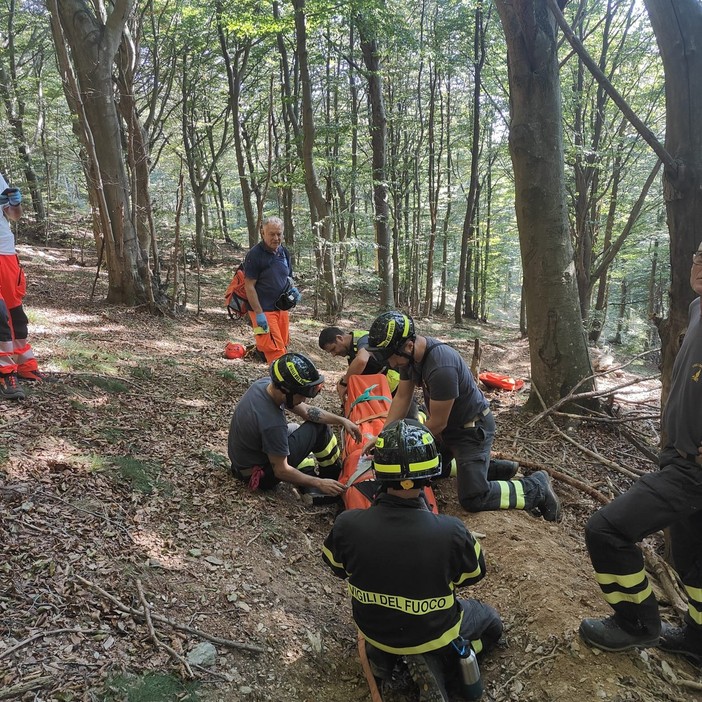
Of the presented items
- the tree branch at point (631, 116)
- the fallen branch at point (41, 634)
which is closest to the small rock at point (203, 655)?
the fallen branch at point (41, 634)

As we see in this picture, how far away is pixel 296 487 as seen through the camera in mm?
5055

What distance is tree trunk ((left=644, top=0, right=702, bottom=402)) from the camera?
3305mm

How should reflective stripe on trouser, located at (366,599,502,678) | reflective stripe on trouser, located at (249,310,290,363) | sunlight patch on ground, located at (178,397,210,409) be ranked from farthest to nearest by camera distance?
1. reflective stripe on trouser, located at (249,310,290,363)
2. sunlight patch on ground, located at (178,397,210,409)
3. reflective stripe on trouser, located at (366,599,502,678)

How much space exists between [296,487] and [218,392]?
8.24ft

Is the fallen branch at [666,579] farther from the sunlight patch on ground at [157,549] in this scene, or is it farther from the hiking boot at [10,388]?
the hiking boot at [10,388]

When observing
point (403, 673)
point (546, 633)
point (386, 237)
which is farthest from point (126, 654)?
point (386, 237)

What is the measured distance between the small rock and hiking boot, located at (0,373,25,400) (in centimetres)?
348

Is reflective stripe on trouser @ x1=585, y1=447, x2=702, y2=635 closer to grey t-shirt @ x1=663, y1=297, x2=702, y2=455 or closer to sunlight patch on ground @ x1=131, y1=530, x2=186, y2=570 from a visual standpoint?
grey t-shirt @ x1=663, y1=297, x2=702, y2=455

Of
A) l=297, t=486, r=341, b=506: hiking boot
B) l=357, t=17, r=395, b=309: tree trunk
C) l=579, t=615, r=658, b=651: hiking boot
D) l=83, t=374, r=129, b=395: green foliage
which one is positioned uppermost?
l=357, t=17, r=395, b=309: tree trunk

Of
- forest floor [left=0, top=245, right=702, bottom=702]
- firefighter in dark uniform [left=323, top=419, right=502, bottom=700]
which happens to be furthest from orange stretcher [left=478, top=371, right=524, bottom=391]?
firefighter in dark uniform [left=323, top=419, right=502, bottom=700]

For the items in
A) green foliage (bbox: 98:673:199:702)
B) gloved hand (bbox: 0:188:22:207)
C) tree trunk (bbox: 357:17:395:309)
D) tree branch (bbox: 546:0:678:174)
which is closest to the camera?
green foliage (bbox: 98:673:199:702)

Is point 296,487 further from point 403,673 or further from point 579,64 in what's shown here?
point 579,64

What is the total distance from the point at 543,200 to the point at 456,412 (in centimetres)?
331

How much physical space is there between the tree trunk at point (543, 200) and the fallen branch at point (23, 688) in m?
5.89
